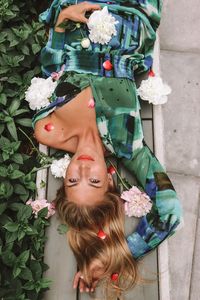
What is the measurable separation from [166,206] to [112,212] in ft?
1.20

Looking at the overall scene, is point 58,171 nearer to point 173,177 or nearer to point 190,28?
point 173,177

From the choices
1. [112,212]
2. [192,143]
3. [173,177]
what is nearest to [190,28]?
[192,143]

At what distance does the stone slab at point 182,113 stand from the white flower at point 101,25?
81 centimetres

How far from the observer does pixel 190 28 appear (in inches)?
168

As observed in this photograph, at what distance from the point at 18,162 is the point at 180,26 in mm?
1806

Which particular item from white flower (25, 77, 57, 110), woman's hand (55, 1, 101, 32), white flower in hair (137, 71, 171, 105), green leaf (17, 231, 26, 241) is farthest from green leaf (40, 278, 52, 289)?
woman's hand (55, 1, 101, 32)

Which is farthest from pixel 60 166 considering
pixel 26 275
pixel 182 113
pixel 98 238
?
pixel 182 113

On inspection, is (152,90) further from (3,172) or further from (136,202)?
(3,172)

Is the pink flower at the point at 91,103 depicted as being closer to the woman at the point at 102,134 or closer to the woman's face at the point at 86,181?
the woman at the point at 102,134

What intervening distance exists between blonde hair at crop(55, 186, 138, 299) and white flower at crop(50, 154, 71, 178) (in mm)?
231

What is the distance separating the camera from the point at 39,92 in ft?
11.8

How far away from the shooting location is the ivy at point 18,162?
3246mm

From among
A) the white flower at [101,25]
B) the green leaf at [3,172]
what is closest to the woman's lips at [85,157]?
the green leaf at [3,172]

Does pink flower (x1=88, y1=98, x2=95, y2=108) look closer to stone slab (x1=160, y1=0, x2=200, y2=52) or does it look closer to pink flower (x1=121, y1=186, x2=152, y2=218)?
pink flower (x1=121, y1=186, x2=152, y2=218)
